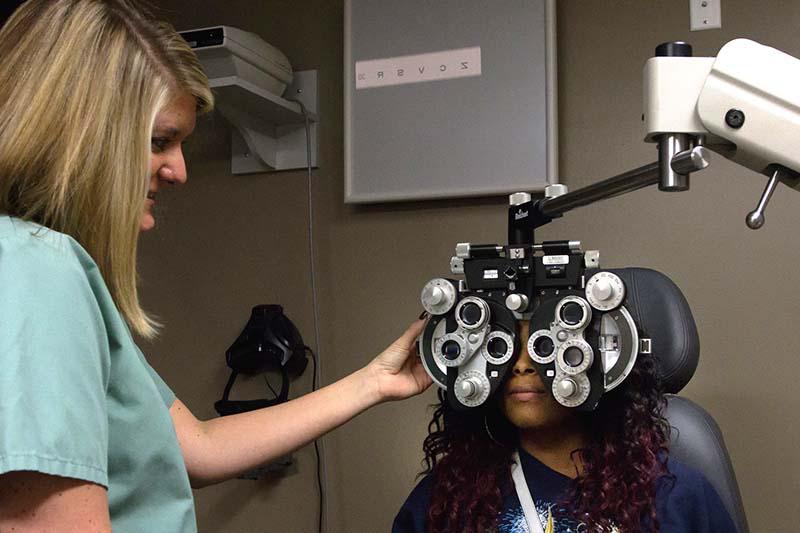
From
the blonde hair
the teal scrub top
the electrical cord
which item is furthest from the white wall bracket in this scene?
the teal scrub top

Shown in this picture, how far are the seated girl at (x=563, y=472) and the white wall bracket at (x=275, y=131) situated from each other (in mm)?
992

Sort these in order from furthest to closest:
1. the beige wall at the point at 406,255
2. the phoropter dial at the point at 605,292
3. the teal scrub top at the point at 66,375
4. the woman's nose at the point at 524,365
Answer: the beige wall at the point at 406,255 < the woman's nose at the point at 524,365 < the phoropter dial at the point at 605,292 < the teal scrub top at the point at 66,375

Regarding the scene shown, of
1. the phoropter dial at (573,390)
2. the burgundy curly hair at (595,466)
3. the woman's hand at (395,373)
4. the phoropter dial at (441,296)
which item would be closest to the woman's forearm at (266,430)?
the woman's hand at (395,373)

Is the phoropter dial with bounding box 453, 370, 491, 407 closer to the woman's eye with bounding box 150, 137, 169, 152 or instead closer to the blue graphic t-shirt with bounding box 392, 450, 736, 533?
the blue graphic t-shirt with bounding box 392, 450, 736, 533

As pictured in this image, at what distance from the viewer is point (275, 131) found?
2.26 metres

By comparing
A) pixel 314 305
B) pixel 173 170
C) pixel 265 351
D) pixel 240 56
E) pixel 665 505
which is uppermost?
pixel 240 56

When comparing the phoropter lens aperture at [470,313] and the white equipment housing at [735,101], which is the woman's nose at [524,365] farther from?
the white equipment housing at [735,101]

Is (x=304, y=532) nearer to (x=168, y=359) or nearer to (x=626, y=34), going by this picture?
(x=168, y=359)

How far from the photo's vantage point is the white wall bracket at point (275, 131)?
2.17 m

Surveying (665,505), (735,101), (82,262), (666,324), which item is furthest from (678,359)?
(82,262)

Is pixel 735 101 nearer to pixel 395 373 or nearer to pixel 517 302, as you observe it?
pixel 517 302

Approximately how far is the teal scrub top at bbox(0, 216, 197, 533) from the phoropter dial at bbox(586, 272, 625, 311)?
0.55 meters

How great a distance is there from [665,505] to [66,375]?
877 mm

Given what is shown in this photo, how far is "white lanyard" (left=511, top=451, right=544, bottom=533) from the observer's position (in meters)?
1.29
